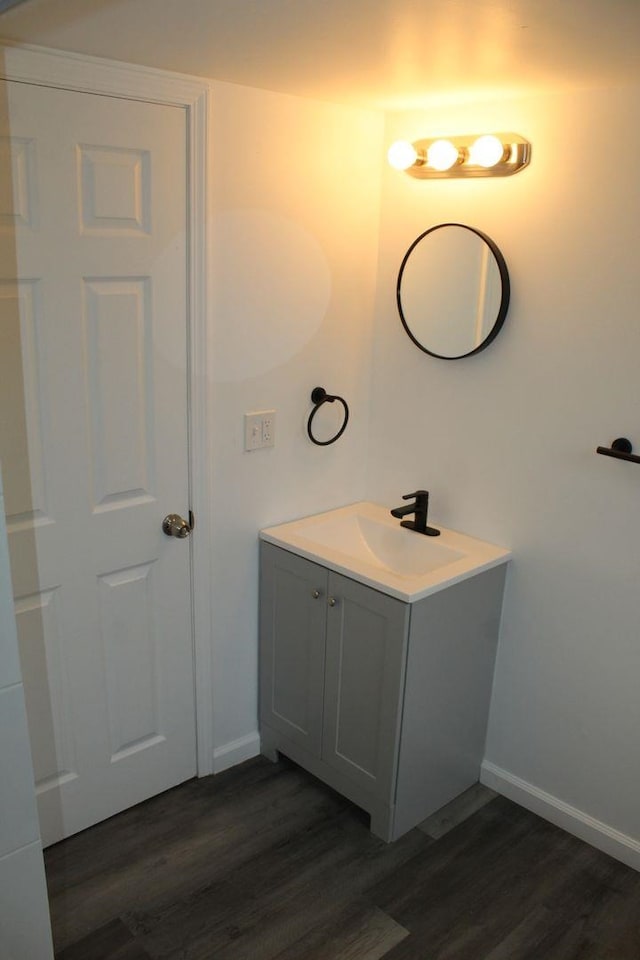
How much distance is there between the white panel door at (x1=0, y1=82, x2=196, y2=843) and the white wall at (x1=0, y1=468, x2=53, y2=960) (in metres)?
0.75

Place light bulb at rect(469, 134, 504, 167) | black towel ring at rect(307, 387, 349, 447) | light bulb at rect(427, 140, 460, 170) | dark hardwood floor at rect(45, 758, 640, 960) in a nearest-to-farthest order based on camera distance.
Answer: dark hardwood floor at rect(45, 758, 640, 960) → light bulb at rect(469, 134, 504, 167) → light bulb at rect(427, 140, 460, 170) → black towel ring at rect(307, 387, 349, 447)

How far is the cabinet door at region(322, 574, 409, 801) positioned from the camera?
2.21 metres

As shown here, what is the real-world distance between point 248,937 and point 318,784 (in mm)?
632

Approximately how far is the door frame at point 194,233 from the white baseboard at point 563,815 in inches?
36.9

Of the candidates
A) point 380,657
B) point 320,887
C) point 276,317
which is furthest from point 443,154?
point 320,887

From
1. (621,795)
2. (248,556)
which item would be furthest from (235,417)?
(621,795)

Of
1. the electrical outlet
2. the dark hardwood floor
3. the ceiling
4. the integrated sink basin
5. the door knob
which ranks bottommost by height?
the dark hardwood floor

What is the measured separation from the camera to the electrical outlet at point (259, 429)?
2428 mm

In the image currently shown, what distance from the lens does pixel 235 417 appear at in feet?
7.85

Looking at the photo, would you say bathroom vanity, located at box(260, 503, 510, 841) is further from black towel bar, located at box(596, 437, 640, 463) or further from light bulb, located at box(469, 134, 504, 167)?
light bulb, located at box(469, 134, 504, 167)

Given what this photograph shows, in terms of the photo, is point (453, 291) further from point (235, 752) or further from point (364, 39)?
point (235, 752)

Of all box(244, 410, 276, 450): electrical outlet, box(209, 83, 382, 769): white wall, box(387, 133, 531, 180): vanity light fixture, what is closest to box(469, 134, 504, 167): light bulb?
box(387, 133, 531, 180): vanity light fixture

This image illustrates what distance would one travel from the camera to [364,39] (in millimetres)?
1609

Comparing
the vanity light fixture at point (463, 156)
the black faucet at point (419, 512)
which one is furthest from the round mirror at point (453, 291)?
the black faucet at point (419, 512)
